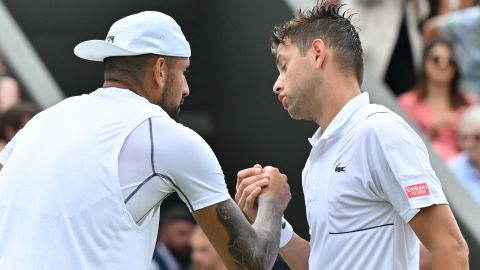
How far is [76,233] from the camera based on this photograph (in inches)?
159

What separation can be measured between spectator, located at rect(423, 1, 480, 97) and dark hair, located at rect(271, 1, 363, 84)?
5412 mm

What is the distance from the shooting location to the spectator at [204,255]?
26.7 feet

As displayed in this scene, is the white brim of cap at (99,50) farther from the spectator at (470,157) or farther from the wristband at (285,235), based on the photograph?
the spectator at (470,157)

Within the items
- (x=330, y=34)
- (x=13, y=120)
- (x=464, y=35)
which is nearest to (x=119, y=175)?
(x=330, y=34)

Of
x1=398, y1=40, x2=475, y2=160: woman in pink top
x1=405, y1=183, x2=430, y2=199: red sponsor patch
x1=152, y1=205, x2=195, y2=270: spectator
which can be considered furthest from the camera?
x1=398, y1=40, x2=475, y2=160: woman in pink top

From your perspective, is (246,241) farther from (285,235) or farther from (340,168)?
(285,235)

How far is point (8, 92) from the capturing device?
9.27 meters

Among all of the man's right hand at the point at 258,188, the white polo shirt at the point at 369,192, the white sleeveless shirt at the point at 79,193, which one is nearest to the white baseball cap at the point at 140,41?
the white sleeveless shirt at the point at 79,193

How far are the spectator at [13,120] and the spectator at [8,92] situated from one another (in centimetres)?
35

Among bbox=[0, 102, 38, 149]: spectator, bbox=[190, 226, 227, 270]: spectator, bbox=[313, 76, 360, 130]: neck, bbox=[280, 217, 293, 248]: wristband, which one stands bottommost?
bbox=[190, 226, 227, 270]: spectator

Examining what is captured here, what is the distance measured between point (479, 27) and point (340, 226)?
6.17 meters

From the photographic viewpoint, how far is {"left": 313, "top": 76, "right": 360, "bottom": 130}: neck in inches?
187

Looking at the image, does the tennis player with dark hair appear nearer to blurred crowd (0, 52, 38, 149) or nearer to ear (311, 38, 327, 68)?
ear (311, 38, 327, 68)

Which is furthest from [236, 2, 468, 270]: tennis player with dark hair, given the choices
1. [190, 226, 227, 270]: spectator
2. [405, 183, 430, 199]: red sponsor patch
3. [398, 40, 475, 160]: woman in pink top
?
[398, 40, 475, 160]: woman in pink top
